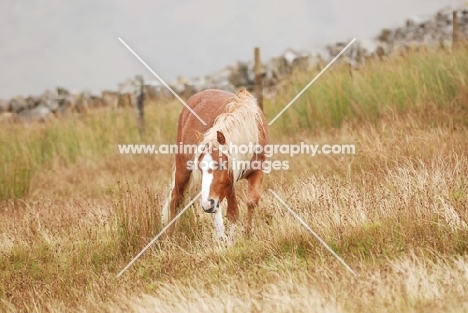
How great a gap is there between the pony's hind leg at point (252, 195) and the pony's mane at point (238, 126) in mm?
263

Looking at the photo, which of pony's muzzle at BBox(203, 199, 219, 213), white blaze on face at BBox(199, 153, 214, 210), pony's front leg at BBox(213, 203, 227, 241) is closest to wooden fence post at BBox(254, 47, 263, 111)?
pony's front leg at BBox(213, 203, 227, 241)

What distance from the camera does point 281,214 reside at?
21.9 feet

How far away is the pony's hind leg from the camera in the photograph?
21.0 feet

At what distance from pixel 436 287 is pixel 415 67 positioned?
736 centimetres

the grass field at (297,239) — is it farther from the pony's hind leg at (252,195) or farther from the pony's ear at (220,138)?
the pony's ear at (220,138)

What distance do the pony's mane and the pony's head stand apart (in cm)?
5

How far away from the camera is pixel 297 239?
231 inches

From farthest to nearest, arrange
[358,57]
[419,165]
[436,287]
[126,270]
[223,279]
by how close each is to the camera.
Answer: [358,57], [419,165], [126,270], [223,279], [436,287]

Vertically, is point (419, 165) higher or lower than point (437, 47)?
lower

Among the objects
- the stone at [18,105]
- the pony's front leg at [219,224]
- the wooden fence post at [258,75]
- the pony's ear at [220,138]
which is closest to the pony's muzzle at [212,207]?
the pony's ear at [220,138]

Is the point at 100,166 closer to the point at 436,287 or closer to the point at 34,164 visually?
the point at 34,164

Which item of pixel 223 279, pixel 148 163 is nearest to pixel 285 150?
pixel 148 163

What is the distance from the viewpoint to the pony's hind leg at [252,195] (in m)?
6.40

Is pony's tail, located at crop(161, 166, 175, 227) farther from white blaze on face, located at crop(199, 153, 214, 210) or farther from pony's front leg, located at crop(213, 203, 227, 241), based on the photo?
white blaze on face, located at crop(199, 153, 214, 210)
